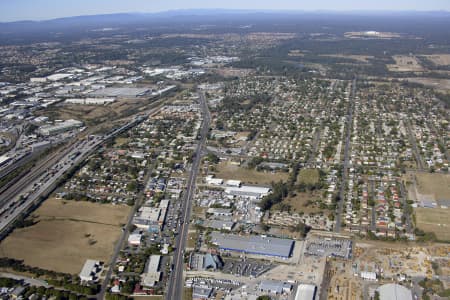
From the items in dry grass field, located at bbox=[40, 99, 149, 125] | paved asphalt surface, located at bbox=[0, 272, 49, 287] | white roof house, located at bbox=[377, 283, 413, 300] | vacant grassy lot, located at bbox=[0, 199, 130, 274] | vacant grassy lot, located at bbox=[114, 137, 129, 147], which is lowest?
paved asphalt surface, located at bbox=[0, 272, 49, 287]

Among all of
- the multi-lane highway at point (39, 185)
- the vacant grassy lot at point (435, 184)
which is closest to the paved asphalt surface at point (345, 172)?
the vacant grassy lot at point (435, 184)

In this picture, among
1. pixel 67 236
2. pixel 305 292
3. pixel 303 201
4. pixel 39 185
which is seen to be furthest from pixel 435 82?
pixel 67 236

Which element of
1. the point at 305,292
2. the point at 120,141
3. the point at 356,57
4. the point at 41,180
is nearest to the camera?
the point at 305,292

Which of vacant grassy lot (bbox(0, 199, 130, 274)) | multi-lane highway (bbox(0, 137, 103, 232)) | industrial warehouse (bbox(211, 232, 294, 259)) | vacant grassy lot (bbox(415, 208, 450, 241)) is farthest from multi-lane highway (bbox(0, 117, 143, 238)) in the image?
vacant grassy lot (bbox(415, 208, 450, 241))

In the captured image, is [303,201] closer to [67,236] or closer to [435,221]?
[435,221]

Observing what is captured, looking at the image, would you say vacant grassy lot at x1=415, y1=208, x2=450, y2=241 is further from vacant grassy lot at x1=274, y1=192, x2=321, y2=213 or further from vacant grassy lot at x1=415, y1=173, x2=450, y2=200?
vacant grassy lot at x1=274, y1=192, x2=321, y2=213

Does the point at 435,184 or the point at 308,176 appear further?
the point at 308,176

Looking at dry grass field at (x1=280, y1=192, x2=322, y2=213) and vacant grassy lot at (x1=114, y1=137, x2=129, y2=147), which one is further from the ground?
vacant grassy lot at (x1=114, y1=137, x2=129, y2=147)
